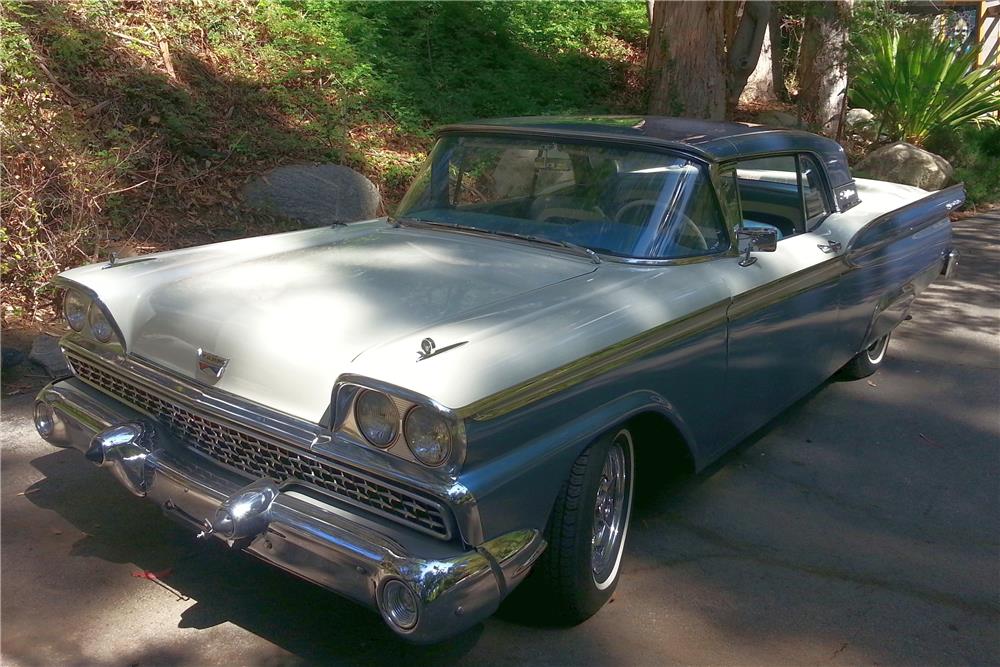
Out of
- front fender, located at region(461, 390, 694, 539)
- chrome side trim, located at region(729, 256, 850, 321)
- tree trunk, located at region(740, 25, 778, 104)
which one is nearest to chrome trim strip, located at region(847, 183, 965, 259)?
chrome side trim, located at region(729, 256, 850, 321)

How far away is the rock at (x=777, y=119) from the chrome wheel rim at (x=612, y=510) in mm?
10258

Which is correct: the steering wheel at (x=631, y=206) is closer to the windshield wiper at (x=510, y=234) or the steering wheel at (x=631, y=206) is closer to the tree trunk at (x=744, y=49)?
the windshield wiper at (x=510, y=234)

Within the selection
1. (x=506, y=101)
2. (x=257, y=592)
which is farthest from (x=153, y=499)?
(x=506, y=101)

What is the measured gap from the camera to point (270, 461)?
2883 mm

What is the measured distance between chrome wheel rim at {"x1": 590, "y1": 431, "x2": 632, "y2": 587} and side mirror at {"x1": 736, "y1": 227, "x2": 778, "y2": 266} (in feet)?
3.41

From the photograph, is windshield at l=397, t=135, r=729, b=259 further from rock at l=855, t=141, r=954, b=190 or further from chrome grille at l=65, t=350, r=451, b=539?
rock at l=855, t=141, r=954, b=190

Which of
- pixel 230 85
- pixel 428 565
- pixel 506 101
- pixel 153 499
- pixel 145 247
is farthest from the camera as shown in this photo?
pixel 506 101

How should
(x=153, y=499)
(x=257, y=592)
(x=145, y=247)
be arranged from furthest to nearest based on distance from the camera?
(x=145, y=247) → (x=257, y=592) → (x=153, y=499)

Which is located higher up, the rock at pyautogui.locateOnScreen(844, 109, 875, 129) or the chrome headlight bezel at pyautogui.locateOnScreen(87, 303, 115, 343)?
the chrome headlight bezel at pyautogui.locateOnScreen(87, 303, 115, 343)

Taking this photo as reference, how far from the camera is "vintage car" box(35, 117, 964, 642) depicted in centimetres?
260

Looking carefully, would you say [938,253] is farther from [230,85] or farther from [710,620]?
[230,85]

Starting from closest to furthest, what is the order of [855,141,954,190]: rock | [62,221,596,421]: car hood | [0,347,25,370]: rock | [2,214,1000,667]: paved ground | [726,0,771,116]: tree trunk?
[62,221,596,421]: car hood
[2,214,1000,667]: paved ground
[0,347,25,370]: rock
[855,141,954,190]: rock
[726,0,771,116]: tree trunk

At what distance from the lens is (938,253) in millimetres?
5988

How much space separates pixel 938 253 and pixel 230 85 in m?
6.00
